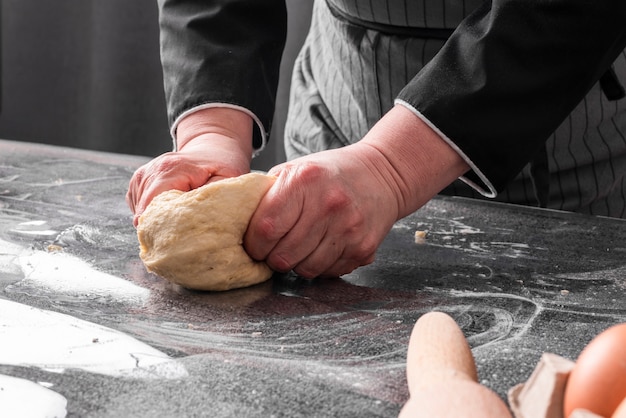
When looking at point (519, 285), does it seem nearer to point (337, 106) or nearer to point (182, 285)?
point (182, 285)

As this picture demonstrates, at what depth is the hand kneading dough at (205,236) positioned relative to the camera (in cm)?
84

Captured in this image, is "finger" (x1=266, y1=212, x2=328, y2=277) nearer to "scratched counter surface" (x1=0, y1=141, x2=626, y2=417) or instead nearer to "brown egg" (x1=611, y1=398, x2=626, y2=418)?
"scratched counter surface" (x1=0, y1=141, x2=626, y2=417)

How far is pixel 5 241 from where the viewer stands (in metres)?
0.99

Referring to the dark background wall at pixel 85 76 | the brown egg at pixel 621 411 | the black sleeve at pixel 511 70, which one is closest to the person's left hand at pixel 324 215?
the black sleeve at pixel 511 70

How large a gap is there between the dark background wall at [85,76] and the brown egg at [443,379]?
6.71ft

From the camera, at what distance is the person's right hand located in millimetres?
956

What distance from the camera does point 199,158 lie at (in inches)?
39.6

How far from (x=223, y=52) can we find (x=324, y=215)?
397mm

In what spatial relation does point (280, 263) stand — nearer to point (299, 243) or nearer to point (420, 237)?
point (299, 243)

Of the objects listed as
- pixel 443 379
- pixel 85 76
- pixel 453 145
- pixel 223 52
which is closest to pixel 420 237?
pixel 453 145

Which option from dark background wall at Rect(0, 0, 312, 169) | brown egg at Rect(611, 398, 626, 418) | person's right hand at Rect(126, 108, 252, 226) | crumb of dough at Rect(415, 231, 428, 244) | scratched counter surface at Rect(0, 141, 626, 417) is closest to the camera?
brown egg at Rect(611, 398, 626, 418)

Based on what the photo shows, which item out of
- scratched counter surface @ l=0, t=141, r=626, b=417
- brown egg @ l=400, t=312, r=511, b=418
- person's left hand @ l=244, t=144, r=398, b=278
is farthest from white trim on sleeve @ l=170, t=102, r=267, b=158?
brown egg @ l=400, t=312, r=511, b=418

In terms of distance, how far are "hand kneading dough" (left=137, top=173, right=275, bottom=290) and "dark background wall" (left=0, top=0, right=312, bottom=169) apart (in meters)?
1.74

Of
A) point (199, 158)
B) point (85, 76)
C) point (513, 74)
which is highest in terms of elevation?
point (513, 74)
